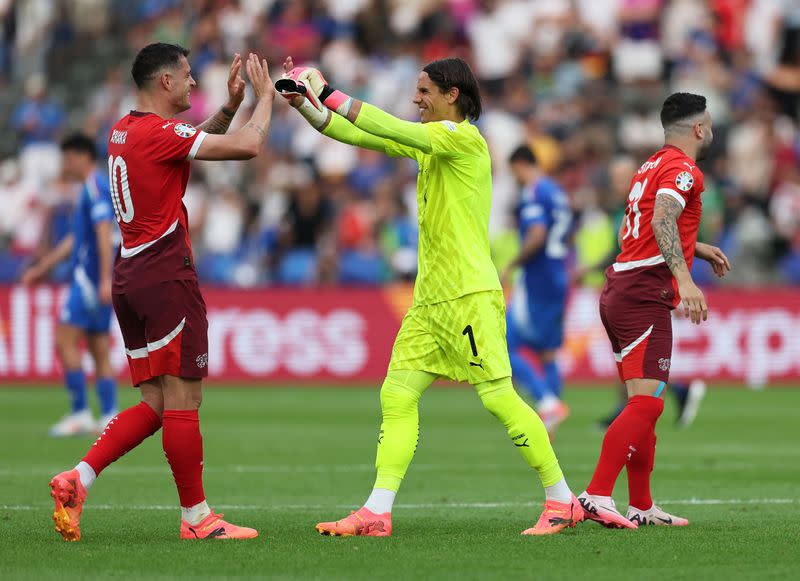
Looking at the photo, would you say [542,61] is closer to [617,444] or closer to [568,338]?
[568,338]

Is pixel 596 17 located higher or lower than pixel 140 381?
higher

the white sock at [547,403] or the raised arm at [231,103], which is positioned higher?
the raised arm at [231,103]

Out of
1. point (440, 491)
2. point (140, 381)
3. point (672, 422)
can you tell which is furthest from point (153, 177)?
point (672, 422)

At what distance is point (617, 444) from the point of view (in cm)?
823

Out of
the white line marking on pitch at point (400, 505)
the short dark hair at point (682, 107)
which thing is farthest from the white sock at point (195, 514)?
the short dark hair at point (682, 107)

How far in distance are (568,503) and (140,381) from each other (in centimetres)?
241

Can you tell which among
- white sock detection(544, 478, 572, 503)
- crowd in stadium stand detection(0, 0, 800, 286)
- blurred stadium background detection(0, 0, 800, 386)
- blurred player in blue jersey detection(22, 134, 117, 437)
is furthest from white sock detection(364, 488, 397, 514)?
crowd in stadium stand detection(0, 0, 800, 286)

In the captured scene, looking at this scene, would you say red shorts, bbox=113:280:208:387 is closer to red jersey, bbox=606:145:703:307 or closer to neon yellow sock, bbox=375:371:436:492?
neon yellow sock, bbox=375:371:436:492

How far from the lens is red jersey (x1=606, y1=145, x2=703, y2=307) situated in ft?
26.9

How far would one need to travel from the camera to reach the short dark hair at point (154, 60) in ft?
26.0

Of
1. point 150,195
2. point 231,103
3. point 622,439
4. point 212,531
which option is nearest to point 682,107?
point 622,439

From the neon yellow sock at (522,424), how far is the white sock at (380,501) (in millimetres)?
720

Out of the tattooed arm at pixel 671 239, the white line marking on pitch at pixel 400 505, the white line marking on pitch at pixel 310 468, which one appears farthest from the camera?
the white line marking on pitch at pixel 310 468

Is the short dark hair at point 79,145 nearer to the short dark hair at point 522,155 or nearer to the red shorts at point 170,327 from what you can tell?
the short dark hair at point 522,155
